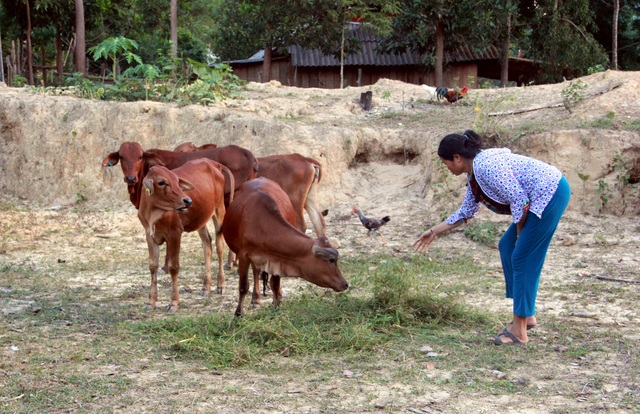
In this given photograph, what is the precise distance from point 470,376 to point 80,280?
17.2 feet

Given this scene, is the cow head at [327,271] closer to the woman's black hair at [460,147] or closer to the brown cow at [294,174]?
the woman's black hair at [460,147]

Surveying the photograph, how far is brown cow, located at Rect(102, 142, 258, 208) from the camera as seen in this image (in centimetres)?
915

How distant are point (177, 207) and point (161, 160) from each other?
2.43 meters

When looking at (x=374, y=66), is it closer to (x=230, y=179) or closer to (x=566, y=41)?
(x=566, y=41)

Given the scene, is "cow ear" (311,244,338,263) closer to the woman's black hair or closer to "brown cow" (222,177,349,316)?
"brown cow" (222,177,349,316)

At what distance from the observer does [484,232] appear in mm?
11195

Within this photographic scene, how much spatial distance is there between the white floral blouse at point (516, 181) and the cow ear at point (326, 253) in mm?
1305

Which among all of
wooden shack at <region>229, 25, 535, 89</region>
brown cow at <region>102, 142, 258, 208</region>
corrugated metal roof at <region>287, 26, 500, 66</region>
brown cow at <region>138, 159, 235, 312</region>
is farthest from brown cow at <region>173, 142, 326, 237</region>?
wooden shack at <region>229, 25, 535, 89</region>

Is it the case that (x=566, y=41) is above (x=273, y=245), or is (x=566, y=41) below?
above

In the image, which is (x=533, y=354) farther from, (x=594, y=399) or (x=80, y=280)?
(x=80, y=280)

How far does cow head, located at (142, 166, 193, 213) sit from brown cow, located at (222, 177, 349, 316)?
45 centimetres

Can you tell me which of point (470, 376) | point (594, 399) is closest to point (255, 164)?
point (470, 376)

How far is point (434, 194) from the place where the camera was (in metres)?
12.6

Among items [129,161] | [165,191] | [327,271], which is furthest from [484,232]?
[165,191]
